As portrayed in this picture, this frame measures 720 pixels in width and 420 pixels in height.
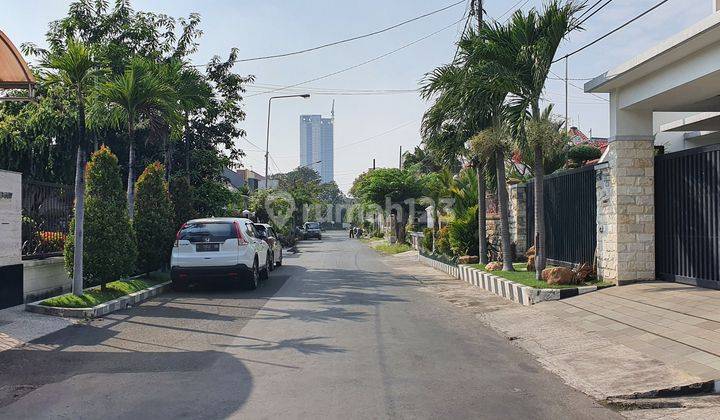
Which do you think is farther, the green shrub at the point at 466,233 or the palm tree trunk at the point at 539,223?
the green shrub at the point at 466,233

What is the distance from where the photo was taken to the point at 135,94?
1364 cm

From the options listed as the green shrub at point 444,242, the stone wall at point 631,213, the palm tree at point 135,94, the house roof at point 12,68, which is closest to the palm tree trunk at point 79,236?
the house roof at point 12,68

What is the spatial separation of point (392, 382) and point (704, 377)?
9.75 feet

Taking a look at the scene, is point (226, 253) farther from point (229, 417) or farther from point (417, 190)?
point (417, 190)

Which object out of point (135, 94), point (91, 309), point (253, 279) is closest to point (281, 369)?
point (91, 309)

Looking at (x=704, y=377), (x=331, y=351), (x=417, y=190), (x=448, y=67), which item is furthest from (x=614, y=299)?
(x=417, y=190)

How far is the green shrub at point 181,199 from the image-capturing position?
54.9 feet

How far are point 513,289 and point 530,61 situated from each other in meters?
4.61

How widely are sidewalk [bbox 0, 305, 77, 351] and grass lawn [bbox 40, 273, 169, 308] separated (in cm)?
41

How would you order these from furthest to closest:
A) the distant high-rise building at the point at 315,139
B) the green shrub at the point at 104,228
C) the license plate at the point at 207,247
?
the distant high-rise building at the point at 315,139 → the license plate at the point at 207,247 → the green shrub at the point at 104,228

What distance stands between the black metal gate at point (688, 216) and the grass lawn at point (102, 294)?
33.1 ft

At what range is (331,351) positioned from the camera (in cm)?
754

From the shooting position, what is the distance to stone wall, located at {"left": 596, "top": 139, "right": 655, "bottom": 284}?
454 inches

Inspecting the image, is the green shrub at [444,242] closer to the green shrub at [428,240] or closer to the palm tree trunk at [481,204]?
the green shrub at [428,240]
